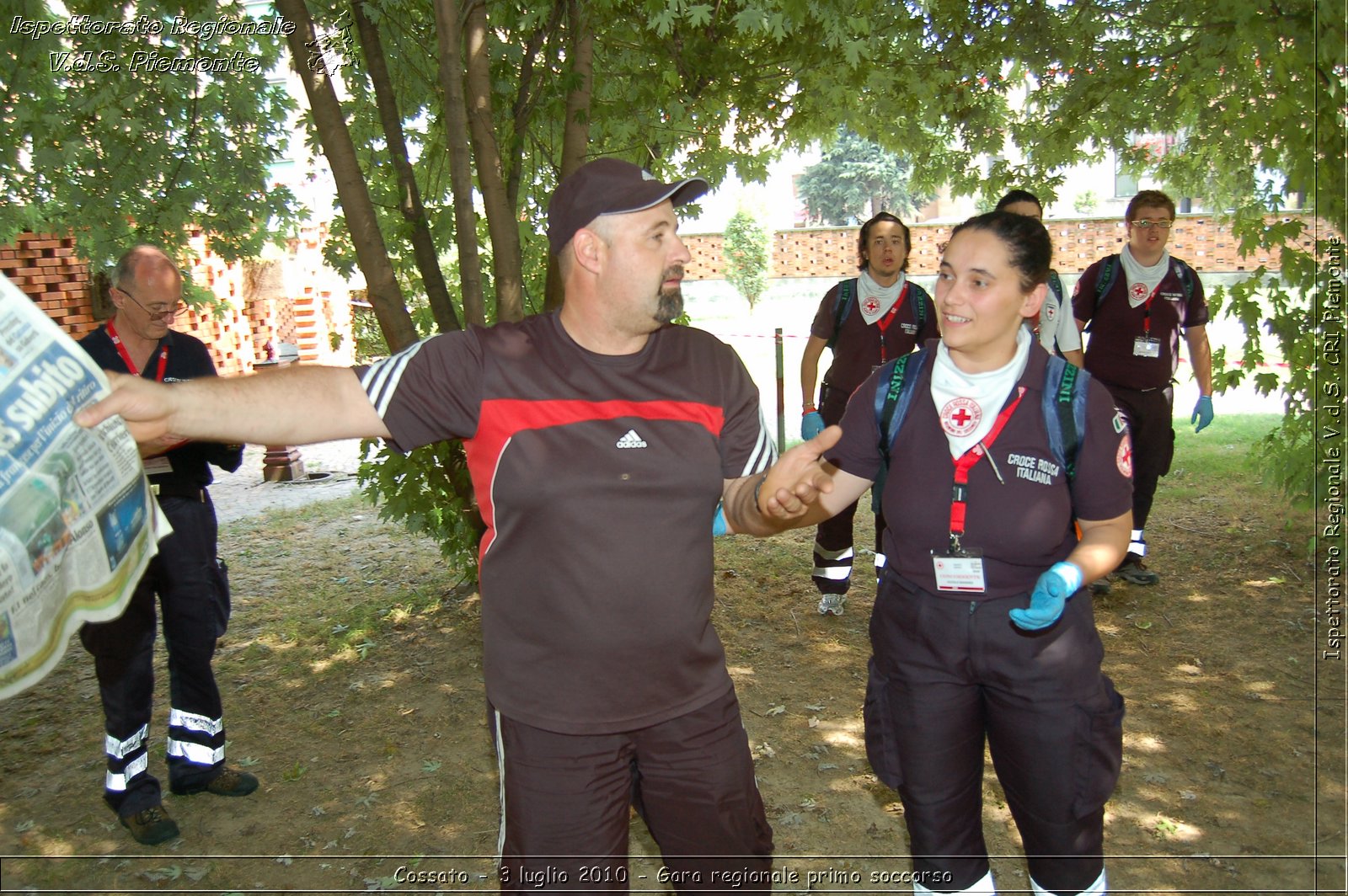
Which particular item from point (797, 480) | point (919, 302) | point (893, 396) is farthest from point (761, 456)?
point (919, 302)

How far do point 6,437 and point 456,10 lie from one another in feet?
13.1

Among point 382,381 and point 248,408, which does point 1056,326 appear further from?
point 248,408

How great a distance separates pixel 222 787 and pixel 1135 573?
5.73 m

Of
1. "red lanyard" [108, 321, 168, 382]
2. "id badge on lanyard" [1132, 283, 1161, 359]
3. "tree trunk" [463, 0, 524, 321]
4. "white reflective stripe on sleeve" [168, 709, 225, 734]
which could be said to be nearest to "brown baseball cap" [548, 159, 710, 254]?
"red lanyard" [108, 321, 168, 382]

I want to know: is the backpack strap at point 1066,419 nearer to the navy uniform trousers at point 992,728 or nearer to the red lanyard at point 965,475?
the red lanyard at point 965,475

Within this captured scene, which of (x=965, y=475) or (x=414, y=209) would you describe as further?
(x=414, y=209)

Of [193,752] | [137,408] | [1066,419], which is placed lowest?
[193,752]

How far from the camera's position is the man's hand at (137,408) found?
6.52 feet

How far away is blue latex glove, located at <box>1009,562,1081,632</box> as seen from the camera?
2.56 meters

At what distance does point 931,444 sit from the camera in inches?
112

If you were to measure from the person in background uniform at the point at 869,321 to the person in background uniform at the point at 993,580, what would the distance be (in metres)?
3.11

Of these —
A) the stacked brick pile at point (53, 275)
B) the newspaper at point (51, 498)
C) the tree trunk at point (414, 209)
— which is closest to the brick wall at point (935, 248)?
the stacked brick pile at point (53, 275)

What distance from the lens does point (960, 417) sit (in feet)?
9.18

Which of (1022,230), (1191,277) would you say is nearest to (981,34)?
(1191,277)
